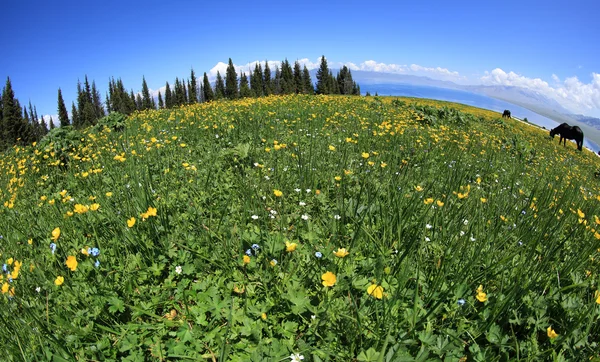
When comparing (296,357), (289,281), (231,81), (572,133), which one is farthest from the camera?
(231,81)

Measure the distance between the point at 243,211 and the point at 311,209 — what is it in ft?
3.00

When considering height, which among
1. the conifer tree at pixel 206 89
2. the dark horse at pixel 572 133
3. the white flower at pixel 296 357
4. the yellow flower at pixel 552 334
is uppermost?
the conifer tree at pixel 206 89

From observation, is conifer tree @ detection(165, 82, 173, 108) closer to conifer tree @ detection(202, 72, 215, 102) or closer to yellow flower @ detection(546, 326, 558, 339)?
conifer tree @ detection(202, 72, 215, 102)

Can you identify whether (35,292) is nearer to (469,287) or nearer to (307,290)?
(307,290)

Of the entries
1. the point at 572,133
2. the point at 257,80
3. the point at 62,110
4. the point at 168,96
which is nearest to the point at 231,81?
the point at 257,80

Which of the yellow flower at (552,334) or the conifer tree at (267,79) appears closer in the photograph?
the yellow flower at (552,334)

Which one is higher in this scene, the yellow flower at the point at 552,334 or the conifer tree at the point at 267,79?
the conifer tree at the point at 267,79

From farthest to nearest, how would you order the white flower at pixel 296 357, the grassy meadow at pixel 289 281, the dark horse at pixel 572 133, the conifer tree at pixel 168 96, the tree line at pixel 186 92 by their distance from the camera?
the conifer tree at pixel 168 96, the tree line at pixel 186 92, the dark horse at pixel 572 133, the grassy meadow at pixel 289 281, the white flower at pixel 296 357

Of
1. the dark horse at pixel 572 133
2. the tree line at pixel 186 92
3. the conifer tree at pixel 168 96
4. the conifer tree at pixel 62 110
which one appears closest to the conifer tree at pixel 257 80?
the tree line at pixel 186 92

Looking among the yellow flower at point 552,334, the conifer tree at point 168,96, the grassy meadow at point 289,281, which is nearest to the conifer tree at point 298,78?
the conifer tree at point 168,96

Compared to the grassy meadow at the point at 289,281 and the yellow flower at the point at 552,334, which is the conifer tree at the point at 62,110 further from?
the yellow flower at the point at 552,334

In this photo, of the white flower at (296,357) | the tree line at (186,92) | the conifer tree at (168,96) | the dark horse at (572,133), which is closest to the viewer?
the white flower at (296,357)

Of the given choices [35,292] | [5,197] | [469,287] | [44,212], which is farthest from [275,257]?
[5,197]

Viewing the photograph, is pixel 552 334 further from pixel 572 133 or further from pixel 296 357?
pixel 572 133
